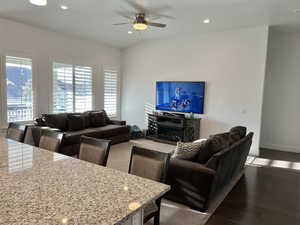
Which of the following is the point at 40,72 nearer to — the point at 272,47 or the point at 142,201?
the point at 142,201

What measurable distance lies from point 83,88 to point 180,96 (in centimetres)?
308

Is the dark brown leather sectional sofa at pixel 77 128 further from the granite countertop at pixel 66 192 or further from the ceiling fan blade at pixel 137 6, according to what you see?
the ceiling fan blade at pixel 137 6

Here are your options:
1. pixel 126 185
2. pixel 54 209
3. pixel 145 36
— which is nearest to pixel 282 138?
pixel 145 36

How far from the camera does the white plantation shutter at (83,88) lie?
6578 millimetres

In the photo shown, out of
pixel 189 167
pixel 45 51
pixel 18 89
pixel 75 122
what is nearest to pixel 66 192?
pixel 189 167

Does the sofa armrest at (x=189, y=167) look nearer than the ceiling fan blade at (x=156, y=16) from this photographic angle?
Yes

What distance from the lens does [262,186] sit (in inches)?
145

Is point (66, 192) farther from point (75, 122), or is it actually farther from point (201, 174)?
point (75, 122)

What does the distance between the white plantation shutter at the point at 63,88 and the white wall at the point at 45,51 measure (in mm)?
158

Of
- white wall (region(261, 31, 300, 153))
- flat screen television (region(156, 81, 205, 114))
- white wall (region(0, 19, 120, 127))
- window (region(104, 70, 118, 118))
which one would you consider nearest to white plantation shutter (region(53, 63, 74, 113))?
white wall (region(0, 19, 120, 127))

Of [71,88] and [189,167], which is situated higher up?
[71,88]

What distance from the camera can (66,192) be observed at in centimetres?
→ 129

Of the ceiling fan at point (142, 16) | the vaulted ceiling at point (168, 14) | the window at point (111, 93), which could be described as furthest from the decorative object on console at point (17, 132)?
the window at point (111, 93)

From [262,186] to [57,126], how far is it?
15.2ft
